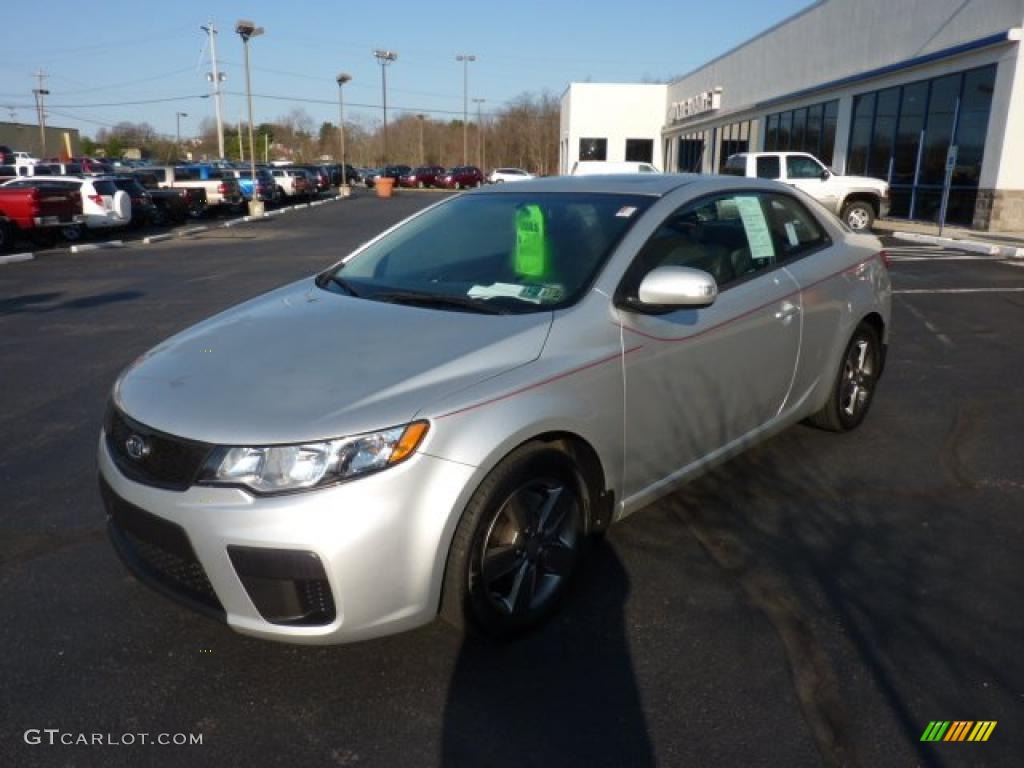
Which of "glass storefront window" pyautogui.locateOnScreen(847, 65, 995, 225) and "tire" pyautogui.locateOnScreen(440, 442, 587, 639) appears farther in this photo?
"glass storefront window" pyautogui.locateOnScreen(847, 65, 995, 225)

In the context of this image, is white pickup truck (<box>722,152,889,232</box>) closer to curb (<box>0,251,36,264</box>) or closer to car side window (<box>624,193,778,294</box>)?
curb (<box>0,251,36,264</box>)

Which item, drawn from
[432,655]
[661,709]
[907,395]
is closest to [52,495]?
[432,655]

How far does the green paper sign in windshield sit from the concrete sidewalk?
13.6 m

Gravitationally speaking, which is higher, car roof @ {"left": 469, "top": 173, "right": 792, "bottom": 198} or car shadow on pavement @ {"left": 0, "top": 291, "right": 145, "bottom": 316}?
car roof @ {"left": 469, "top": 173, "right": 792, "bottom": 198}

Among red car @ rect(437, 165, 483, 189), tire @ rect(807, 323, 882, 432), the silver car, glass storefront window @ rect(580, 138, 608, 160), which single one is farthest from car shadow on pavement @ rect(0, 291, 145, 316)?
red car @ rect(437, 165, 483, 189)

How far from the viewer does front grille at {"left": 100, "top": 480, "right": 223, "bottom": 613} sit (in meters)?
2.49

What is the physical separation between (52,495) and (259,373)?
85.3 inches

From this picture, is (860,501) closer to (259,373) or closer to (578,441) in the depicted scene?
(578,441)

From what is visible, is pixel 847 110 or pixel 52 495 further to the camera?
pixel 847 110

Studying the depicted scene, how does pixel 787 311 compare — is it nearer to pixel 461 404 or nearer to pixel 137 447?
pixel 461 404

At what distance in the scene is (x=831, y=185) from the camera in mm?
19047

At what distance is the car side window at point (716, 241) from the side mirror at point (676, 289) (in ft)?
0.42

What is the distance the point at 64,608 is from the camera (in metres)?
3.13

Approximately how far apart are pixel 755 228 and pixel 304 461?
271 cm
